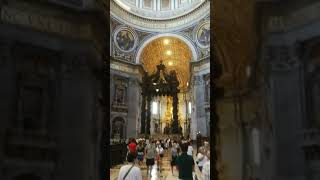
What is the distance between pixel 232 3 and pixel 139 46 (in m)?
22.0

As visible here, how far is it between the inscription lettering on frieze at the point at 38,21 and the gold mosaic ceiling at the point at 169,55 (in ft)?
74.6

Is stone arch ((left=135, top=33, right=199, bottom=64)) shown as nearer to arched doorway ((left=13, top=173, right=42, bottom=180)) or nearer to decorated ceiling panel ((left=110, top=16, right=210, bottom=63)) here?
decorated ceiling panel ((left=110, top=16, right=210, bottom=63))

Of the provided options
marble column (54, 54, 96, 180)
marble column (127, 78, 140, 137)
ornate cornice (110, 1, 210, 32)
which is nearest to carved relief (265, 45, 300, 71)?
marble column (54, 54, 96, 180)

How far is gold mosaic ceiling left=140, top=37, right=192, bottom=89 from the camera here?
25.3 meters

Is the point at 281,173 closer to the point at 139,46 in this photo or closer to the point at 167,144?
the point at 167,144

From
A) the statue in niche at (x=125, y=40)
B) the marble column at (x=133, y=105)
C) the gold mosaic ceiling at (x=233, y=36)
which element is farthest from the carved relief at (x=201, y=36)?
the gold mosaic ceiling at (x=233, y=36)

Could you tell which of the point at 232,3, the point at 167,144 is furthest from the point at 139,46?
the point at 232,3

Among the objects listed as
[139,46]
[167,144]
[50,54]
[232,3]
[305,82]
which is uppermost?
[139,46]

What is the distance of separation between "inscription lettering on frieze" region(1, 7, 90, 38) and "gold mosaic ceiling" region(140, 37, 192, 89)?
74.6 feet

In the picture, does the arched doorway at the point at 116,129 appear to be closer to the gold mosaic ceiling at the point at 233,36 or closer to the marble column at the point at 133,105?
the gold mosaic ceiling at the point at 233,36

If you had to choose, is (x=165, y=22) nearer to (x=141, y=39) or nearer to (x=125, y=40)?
(x=141, y=39)

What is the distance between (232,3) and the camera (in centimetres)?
224

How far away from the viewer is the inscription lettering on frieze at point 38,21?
1.72m

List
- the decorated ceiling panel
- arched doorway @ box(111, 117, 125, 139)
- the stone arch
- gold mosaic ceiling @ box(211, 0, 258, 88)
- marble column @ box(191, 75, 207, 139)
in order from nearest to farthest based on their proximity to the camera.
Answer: gold mosaic ceiling @ box(211, 0, 258, 88) → marble column @ box(191, 75, 207, 139) → arched doorway @ box(111, 117, 125, 139) → the decorated ceiling panel → the stone arch
